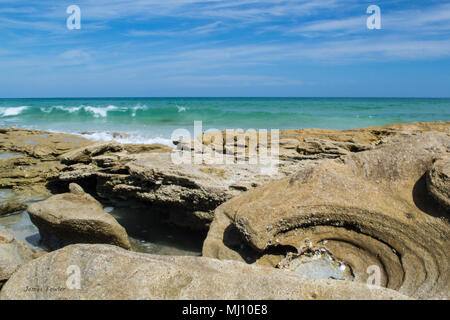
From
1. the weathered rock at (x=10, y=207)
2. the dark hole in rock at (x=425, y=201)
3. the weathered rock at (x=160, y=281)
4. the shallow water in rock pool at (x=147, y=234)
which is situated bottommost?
the shallow water in rock pool at (x=147, y=234)

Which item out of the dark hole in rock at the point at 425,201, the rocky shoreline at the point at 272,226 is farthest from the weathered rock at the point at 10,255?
the dark hole in rock at the point at 425,201

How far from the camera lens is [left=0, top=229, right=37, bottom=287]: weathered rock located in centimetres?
309

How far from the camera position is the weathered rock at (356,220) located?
293cm

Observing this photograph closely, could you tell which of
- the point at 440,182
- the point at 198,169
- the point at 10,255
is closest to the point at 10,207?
the point at 10,255

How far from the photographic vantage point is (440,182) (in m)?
2.90

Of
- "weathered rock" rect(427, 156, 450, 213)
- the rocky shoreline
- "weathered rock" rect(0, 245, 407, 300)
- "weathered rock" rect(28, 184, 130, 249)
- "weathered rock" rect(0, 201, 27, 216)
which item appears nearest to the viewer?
"weathered rock" rect(0, 245, 407, 300)

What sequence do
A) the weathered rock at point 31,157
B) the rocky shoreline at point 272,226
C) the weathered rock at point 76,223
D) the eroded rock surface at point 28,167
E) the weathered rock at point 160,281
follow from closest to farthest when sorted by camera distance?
the weathered rock at point 160,281
the rocky shoreline at point 272,226
the weathered rock at point 76,223
the eroded rock surface at point 28,167
the weathered rock at point 31,157

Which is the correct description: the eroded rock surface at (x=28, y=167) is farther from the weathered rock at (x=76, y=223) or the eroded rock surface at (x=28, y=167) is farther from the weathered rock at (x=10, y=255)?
the weathered rock at (x=10, y=255)

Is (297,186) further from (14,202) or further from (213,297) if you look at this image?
(14,202)

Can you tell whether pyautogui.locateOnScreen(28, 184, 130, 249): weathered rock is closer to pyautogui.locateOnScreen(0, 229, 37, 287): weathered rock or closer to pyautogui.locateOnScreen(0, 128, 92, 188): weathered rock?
A: pyautogui.locateOnScreen(0, 229, 37, 287): weathered rock

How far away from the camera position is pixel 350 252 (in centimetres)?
323

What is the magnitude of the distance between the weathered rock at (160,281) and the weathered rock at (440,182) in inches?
45.4

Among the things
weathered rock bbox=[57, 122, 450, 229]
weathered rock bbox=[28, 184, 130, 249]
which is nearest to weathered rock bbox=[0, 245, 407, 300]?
weathered rock bbox=[28, 184, 130, 249]

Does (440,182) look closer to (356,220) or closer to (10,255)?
(356,220)
